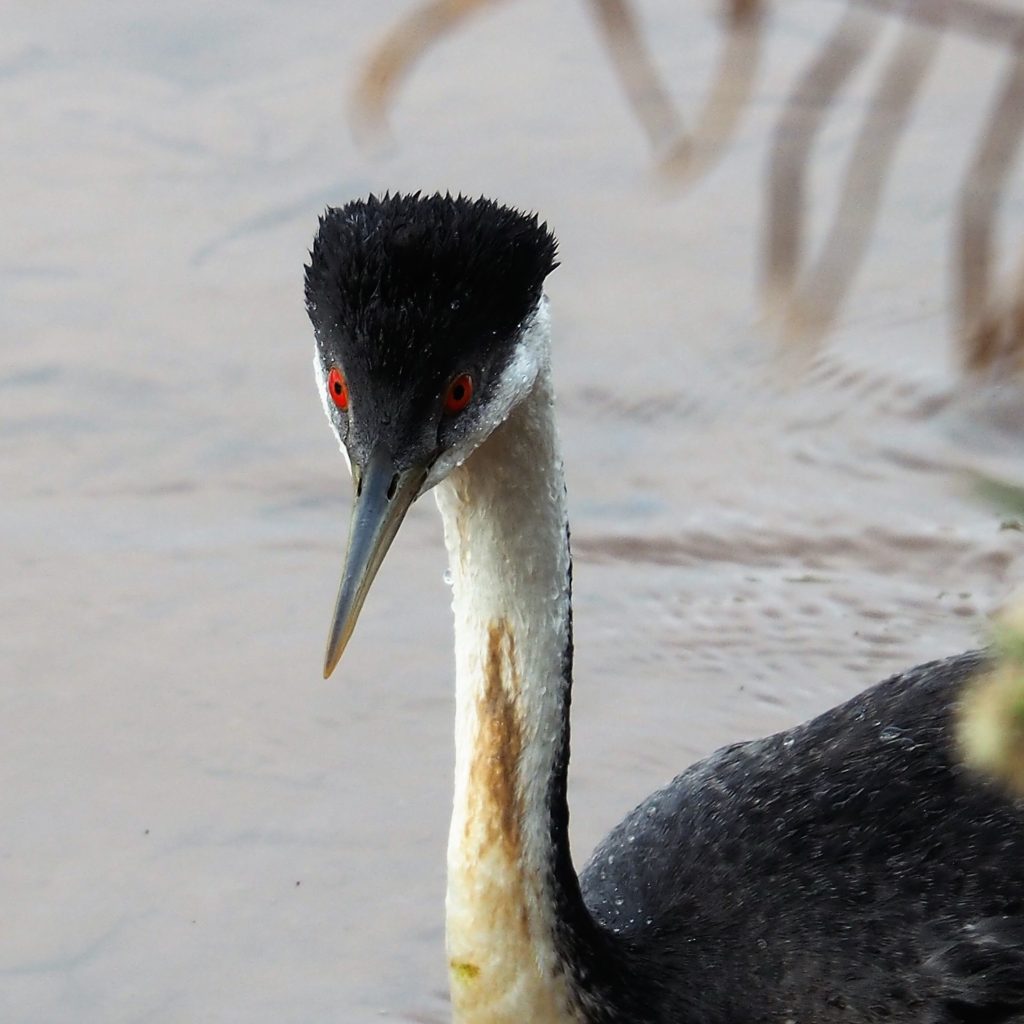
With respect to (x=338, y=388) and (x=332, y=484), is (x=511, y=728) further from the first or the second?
(x=332, y=484)

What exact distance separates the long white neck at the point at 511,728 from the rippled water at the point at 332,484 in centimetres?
86

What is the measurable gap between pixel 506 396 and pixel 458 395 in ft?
0.30

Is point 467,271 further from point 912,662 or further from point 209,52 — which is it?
point 209,52

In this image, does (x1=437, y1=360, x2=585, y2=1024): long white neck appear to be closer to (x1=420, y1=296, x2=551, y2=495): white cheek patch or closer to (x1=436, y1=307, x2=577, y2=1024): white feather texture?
(x1=436, y1=307, x2=577, y2=1024): white feather texture

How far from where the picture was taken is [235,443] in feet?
19.2

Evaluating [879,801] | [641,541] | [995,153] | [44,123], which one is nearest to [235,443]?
[641,541]

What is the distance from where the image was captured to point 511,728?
321 cm

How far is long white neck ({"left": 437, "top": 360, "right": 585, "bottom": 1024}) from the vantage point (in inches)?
124

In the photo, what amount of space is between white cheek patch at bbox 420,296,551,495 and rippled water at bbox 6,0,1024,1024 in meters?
1.09

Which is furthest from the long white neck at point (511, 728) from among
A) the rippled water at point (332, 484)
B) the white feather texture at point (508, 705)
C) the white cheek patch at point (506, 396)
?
the rippled water at point (332, 484)

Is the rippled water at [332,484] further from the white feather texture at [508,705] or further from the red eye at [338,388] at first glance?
the red eye at [338,388]

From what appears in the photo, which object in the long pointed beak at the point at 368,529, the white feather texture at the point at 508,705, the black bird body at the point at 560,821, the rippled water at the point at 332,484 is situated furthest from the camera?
the rippled water at the point at 332,484

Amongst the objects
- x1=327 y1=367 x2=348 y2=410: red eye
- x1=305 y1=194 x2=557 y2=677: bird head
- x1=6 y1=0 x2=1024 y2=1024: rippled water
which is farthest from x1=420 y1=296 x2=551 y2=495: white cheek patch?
x1=6 y1=0 x2=1024 y2=1024: rippled water

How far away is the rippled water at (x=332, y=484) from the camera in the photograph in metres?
4.43
